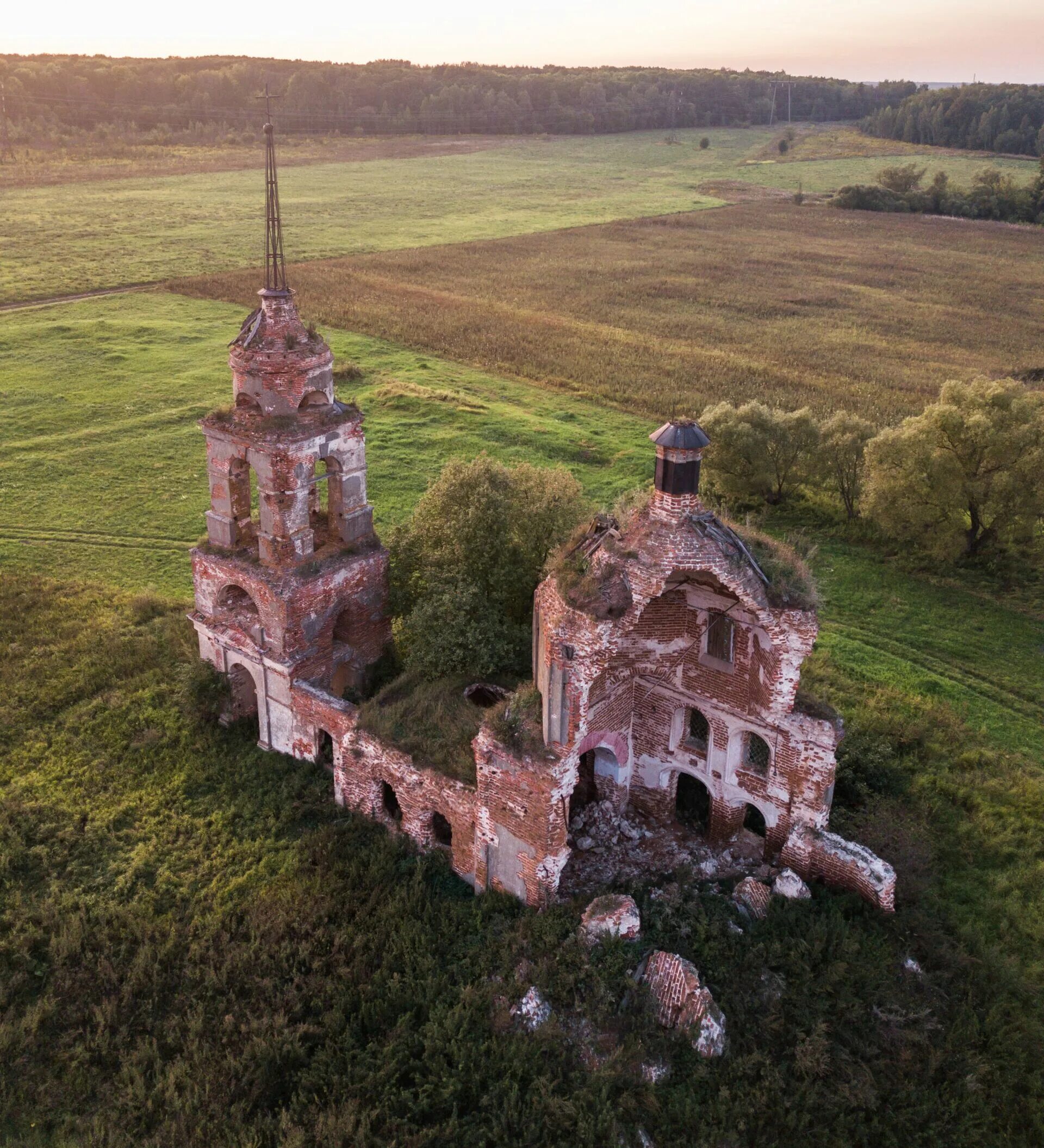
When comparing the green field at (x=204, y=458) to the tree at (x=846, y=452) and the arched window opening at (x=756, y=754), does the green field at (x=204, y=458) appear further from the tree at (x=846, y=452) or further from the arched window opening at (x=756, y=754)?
the arched window opening at (x=756, y=754)

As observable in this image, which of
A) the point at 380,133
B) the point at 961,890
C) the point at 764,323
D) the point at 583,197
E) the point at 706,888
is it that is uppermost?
the point at 380,133

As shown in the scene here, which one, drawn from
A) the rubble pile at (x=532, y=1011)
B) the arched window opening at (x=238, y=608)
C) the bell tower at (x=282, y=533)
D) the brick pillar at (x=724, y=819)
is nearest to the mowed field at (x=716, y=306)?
the bell tower at (x=282, y=533)

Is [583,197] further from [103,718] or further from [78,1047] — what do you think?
[78,1047]

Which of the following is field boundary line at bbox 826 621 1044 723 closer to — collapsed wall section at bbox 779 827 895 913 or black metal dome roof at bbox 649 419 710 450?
collapsed wall section at bbox 779 827 895 913

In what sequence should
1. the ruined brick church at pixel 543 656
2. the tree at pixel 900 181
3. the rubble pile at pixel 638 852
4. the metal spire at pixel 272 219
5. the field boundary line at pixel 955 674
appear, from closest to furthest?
the ruined brick church at pixel 543 656 < the rubble pile at pixel 638 852 < the metal spire at pixel 272 219 < the field boundary line at pixel 955 674 < the tree at pixel 900 181

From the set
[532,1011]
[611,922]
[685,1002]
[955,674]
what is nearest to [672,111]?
[955,674]

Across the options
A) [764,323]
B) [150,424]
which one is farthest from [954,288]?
[150,424]
